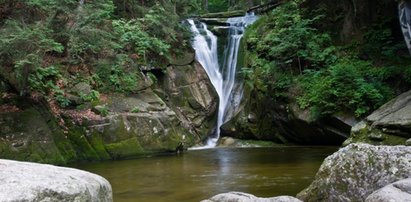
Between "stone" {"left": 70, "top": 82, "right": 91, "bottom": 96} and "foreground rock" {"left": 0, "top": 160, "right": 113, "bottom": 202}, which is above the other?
"stone" {"left": 70, "top": 82, "right": 91, "bottom": 96}

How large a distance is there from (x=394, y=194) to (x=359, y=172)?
1650 mm

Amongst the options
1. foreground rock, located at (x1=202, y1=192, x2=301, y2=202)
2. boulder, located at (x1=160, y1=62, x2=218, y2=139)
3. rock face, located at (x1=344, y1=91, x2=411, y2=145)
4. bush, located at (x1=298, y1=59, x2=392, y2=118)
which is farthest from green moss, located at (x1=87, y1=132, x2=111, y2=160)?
foreground rock, located at (x1=202, y1=192, x2=301, y2=202)

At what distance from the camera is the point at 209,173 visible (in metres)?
10.9

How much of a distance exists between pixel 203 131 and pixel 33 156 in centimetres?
852

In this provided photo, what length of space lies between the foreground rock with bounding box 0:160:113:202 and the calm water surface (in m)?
4.25

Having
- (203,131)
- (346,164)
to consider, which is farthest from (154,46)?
(346,164)

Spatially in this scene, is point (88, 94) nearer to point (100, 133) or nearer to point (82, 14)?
point (100, 133)

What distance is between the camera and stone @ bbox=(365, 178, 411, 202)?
3925 millimetres

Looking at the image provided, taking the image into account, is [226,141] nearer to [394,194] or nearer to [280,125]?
[280,125]

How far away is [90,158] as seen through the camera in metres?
13.7

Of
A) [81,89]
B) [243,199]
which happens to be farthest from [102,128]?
[243,199]

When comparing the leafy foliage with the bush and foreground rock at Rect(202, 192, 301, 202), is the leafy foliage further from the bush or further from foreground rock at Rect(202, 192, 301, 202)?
foreground rock at Rect(202, 192, 301, 202)

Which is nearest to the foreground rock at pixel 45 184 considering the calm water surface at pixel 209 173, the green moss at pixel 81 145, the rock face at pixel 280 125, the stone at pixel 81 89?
the calm water surface at pixel 209 173

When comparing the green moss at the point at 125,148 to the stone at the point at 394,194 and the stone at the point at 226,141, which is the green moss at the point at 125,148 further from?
the stone at the point at 394,194
